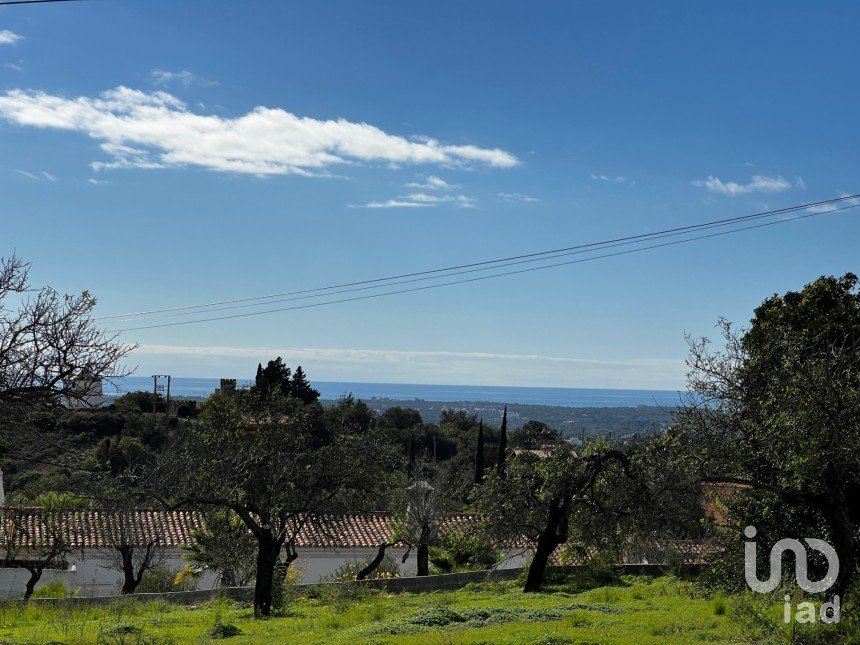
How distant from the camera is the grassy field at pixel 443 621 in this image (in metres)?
11.6

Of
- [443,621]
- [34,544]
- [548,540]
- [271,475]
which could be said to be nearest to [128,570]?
[34,544]

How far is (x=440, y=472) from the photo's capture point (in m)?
40.1

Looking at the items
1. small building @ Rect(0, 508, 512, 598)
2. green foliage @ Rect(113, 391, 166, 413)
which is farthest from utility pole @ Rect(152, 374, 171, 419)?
small building @ Rect(0, 508, 512, 598)

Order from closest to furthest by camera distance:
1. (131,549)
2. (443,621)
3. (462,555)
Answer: (443,621), (131,549), (462,555)

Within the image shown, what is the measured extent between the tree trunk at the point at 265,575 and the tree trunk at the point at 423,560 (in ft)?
45.5

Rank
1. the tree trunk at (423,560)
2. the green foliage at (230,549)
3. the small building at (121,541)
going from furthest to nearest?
the tree trunk at (423,560) < the small building at (121,541) < the green foliage at (230,549)

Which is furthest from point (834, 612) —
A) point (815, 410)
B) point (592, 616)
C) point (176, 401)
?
point (176, 401)

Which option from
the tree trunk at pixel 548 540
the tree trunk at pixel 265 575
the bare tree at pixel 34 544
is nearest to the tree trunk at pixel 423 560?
the tree trunk at pixel 548 540

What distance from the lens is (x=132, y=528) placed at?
30.7 metres

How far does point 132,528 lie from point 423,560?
10.6m

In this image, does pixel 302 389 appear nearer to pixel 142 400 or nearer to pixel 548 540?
pixel 142 400

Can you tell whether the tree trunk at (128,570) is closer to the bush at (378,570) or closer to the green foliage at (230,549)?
the green foliage at (230,549)

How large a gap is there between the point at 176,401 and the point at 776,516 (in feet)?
210

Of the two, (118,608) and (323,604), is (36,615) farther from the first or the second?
(323,604)
